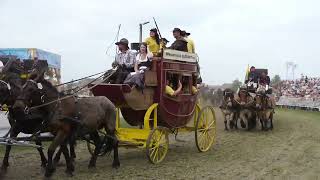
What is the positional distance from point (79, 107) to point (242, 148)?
5.34 meters

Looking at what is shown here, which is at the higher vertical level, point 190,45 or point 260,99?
point 190,45

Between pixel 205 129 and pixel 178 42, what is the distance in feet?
7.69

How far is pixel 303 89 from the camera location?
43000mm

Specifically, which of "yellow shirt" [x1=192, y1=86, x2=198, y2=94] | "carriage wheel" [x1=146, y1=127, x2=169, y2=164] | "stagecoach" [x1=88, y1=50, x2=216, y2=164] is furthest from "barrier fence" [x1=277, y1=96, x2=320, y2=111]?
"carriage wheel" [x1=146, y1=127, x2=169, y2=164]

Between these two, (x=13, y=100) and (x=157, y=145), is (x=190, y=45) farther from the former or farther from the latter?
(x=13, y=100)

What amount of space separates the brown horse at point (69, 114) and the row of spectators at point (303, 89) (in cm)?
2665

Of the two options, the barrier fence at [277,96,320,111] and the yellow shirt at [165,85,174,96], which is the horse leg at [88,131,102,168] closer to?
the yellow shirt at [165,85,174,96]

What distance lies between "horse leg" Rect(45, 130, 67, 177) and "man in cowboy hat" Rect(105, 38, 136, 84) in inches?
86.8

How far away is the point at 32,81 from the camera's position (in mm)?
8359

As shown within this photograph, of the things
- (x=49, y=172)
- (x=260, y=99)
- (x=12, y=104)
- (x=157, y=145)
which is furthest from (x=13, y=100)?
(x=260, y=99)

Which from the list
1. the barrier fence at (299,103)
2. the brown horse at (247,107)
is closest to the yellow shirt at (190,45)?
the brown horse at (247,107)

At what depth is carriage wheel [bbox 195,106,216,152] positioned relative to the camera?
12336 millimetres

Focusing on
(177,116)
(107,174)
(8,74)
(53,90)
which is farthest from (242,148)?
(8,74)

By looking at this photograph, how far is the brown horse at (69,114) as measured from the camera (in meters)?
8.48
